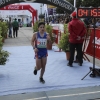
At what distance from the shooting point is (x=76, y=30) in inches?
321

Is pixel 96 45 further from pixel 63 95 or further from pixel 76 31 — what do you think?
pixel 63 95

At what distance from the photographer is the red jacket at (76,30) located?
26.7 ft

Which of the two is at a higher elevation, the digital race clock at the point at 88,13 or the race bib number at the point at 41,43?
the digital race clock at the point at 88,13

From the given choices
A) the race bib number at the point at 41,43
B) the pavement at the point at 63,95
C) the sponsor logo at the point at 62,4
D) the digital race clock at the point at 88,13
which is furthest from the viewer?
the sponsor logo at the point at 62,4

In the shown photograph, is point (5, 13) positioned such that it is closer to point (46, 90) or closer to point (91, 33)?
point (91, 33)

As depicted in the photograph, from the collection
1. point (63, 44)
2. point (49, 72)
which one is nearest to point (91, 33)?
point (63, 44)

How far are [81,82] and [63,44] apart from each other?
323 centimetres

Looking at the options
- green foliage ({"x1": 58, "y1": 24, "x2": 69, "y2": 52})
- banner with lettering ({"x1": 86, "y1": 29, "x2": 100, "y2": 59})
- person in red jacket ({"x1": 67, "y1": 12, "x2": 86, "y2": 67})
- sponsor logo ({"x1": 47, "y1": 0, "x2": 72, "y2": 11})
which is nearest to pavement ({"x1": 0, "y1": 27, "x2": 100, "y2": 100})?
person in red jacket ({"x1": 67, "y1": 12, "x2": 86, "y2": 67})

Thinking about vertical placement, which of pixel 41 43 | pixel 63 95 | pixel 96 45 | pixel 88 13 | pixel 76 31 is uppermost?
pixel 88 13

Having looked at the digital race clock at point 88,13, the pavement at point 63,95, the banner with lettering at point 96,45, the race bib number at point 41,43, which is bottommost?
the pavement at point 63,95

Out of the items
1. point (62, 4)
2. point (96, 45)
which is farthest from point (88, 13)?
point (62, 4)

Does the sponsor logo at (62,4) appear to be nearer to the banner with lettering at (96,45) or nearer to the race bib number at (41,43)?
the banner with lettering at (96,45)

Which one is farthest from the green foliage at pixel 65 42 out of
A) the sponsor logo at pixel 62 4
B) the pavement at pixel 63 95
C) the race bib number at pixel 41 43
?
the pavement at pixel 63 95

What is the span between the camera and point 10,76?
7059mm
